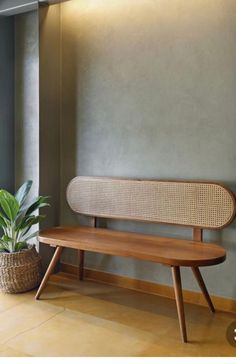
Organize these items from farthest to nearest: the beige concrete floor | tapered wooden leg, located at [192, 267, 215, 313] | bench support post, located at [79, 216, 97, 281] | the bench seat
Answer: bench support post, located at [79, 216, 97, 281]
tapered wooden leg, located at [192, 267, 215, 313]
the bench seat
the beige concrete floor

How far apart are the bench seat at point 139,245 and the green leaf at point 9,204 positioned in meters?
0.28

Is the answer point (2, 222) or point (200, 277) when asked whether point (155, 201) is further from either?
point (2, 222)

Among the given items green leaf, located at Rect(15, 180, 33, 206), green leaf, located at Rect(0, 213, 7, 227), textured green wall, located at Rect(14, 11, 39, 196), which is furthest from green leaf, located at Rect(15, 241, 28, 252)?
textured green wall, located at Rect(14, 11, 39, 196)

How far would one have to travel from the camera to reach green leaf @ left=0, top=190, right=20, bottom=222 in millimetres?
2920

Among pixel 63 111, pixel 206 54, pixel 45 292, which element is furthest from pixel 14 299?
pixel 206 54

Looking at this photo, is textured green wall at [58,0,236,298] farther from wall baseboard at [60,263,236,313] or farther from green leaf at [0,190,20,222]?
green leaf at [0,190,20,222]

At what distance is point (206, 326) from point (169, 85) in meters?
1.75

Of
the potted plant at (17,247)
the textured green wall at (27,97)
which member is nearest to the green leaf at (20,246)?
the potted plant at (17,247)

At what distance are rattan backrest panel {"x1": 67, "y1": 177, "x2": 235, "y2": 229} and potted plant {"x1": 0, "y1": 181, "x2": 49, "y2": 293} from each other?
1.17 feet

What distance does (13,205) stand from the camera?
2.94 m

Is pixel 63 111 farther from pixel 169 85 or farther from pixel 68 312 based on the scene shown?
pixel 68 312

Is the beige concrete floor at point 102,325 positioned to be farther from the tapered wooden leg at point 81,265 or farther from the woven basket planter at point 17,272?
the tapered wooden leg at point 81,265

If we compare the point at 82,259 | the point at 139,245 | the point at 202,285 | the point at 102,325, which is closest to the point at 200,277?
the point at 202,285

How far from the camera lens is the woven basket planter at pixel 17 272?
9.80 feet
